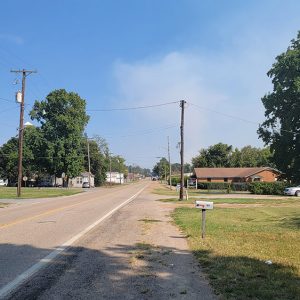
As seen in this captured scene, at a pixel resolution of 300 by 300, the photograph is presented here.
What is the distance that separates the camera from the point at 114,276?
8.12 meters

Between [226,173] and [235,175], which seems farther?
[226,173]

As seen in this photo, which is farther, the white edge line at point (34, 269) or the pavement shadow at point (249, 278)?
the white edge line at point (34, 269)

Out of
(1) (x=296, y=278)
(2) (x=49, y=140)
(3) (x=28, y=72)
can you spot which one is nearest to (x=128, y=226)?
(1) (x=296, y=278)

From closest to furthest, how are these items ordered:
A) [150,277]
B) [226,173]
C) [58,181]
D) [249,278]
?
[249,278] < [150,277] < [226,173] < [58,181]

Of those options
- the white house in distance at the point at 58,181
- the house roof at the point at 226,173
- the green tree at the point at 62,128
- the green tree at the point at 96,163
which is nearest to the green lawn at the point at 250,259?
the green tree at the point at 62,128

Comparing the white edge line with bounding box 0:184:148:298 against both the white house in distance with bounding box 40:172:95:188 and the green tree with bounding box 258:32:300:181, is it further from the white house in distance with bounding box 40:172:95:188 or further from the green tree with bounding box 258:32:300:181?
the white house in distance with bounding box 40:172:95:188

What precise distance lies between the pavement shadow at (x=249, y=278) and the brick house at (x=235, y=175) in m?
82.5

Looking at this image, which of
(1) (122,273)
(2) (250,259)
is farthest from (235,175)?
(1) (122,273)

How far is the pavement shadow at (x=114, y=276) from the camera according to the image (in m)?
6.83

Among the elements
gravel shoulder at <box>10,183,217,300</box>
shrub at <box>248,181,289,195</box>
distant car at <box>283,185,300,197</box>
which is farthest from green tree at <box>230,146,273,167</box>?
gravel shoulder at <box>10,183,217,300</box>

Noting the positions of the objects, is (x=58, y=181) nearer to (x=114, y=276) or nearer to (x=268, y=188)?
(x=268, y=188)

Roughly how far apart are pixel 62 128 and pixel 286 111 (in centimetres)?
4635

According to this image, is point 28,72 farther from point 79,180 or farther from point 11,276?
point 79,180

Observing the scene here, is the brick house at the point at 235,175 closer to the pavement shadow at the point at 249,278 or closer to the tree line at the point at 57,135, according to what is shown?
the tree line at the point at 57,135
